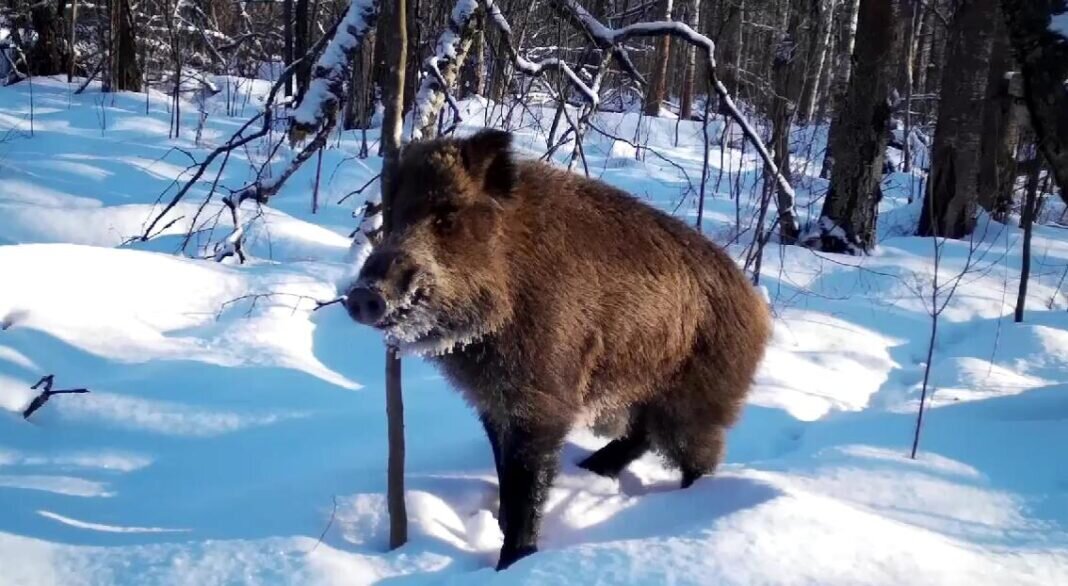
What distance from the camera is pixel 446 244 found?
2582mm

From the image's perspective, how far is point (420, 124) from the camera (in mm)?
3705

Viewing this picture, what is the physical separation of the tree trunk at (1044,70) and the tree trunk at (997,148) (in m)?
8.81

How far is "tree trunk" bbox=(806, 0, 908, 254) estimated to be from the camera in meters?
8.20

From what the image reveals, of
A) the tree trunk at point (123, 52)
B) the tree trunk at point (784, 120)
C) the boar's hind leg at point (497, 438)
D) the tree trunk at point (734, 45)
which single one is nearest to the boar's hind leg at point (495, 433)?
the boar's hind leg at point (497, 438)

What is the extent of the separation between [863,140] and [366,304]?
24.0ft

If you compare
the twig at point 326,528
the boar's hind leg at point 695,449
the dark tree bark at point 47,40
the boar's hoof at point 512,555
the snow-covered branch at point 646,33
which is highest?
the dark tree bark at point 47,40

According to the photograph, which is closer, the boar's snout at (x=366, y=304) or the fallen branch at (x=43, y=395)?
the boar's snout at (x=366, y=304)

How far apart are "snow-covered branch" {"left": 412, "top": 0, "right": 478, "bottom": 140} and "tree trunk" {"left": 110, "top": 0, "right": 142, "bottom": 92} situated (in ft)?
40.2

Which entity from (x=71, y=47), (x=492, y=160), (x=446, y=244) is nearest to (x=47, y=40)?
(x=71, y=47)

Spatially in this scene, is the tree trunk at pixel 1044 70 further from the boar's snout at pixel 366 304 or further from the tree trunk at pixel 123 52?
the tree trunk at pixel 123 52

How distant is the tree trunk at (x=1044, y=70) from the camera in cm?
256

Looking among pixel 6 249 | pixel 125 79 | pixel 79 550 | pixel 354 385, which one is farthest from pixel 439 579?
pixel 125 79

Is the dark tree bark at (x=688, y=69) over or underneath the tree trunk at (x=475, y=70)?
over

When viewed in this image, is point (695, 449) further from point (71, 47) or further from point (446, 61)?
point (71, 47)
